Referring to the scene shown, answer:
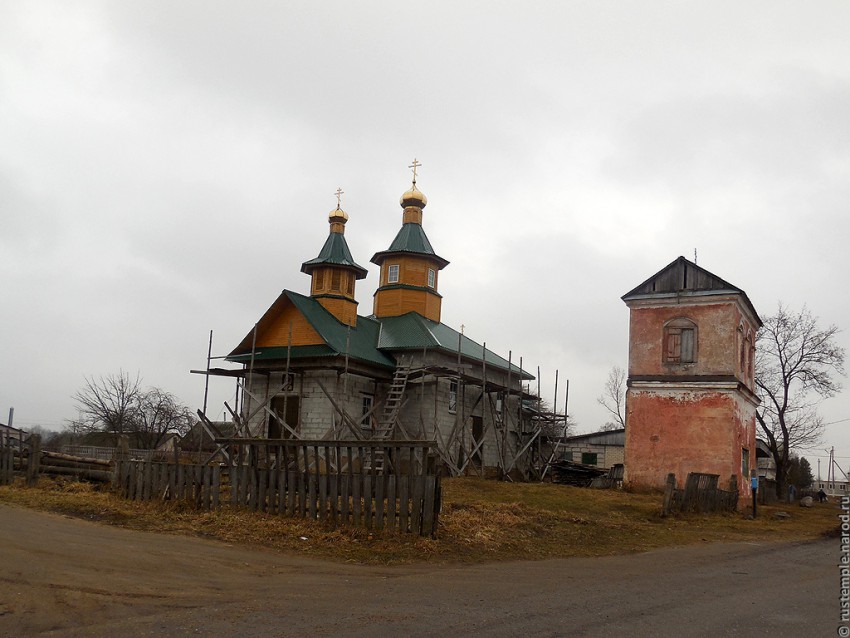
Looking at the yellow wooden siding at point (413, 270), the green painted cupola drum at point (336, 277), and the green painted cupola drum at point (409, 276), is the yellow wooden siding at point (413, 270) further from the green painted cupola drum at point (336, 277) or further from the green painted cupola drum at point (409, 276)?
the green painted cupola drum at point (336, 277)

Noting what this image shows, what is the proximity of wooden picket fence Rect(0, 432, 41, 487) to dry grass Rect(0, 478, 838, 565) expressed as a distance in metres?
0.34

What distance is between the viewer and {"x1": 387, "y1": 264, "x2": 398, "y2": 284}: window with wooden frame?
3688 cm

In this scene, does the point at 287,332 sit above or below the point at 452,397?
above

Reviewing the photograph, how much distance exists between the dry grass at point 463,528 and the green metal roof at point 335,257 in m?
15.9

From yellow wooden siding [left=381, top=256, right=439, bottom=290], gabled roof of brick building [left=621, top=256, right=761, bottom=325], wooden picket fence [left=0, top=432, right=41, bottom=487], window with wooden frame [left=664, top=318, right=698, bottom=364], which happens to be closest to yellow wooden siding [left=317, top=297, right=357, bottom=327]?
yellow wooden siding [left=381, top=256, right=439, bottom=290]

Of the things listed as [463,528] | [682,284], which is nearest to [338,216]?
[682,284]

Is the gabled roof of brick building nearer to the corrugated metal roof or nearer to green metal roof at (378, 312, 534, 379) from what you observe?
green metal roof at (378, 312, 534, 379)

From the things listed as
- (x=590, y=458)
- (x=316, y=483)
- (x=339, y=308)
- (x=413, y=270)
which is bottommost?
(x=590, y=458)

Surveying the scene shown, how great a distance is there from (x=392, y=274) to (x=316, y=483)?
24.4 meters

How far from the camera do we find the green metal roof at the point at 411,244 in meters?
36.5

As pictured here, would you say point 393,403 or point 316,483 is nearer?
point 316,483

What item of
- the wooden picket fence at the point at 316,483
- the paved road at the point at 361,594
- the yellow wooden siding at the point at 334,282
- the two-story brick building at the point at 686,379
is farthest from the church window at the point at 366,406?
the paved road at the point at 361,594

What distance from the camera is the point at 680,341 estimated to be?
1109 inches

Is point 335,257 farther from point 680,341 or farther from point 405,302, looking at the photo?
point 680,341
